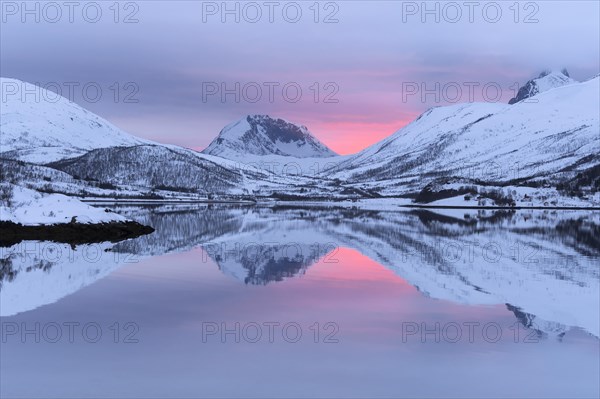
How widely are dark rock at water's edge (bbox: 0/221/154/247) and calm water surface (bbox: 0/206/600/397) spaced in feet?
23.4

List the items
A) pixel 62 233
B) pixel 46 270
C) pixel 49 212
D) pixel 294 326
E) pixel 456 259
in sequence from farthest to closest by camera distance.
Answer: pixel 49 212
pixel 62 233
pixel 456 259
pixel 46 270
pixel 294 326

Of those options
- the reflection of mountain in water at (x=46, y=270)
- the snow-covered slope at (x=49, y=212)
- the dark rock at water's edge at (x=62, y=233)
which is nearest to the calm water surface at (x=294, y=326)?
the reflection of mountain in water at (x=46, y=270)

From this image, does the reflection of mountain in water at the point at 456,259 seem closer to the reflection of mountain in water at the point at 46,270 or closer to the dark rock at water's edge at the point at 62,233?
the reflection of mountain in water at the point at 46,270

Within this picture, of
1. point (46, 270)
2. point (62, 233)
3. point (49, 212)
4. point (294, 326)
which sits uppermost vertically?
point (49, 212)

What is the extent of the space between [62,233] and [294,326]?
113 ft

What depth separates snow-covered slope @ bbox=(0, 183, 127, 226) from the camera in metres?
54.0

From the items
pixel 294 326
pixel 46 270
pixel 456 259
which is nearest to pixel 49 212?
pixel 46 270

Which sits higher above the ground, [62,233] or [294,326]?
[62,233]

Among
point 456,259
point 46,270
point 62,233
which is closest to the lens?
point 46,270

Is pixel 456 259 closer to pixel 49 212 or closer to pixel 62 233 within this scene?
pixel 62 233

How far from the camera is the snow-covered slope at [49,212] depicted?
5402cm

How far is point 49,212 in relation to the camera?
5591 centimetres

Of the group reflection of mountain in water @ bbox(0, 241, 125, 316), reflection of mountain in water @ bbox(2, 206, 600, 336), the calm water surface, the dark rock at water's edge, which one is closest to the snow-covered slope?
the dark rock at water's edge

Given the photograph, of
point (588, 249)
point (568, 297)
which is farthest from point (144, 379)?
point (588, 249)
